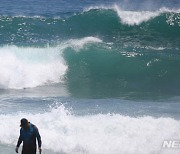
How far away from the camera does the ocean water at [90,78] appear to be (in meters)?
10.9

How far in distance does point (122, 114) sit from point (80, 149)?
2427mm

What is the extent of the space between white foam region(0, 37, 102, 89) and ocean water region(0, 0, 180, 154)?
41 mm

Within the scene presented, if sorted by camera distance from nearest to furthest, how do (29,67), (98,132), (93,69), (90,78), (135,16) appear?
(98,132) < (90,78) < (29,67) < (93,69) < (135,16)

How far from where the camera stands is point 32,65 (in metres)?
19.4

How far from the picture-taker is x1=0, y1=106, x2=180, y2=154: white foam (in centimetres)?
1046

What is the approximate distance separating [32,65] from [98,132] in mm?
8943

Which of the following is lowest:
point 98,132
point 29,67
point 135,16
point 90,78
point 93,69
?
point 98,132

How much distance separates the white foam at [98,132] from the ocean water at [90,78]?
23 millimetres

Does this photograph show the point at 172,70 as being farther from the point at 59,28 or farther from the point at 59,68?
the point at 59,28

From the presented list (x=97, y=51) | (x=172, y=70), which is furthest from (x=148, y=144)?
(x=97, y=51)

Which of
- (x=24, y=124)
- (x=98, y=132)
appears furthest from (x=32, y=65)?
(x=24, y=124)

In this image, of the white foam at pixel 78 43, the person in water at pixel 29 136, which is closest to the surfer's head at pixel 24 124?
the person in water at pixel 29 136

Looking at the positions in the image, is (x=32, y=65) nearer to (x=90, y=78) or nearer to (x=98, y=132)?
(x=90, y=78)

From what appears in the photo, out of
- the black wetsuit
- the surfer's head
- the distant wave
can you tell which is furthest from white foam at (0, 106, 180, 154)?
the distant wave
